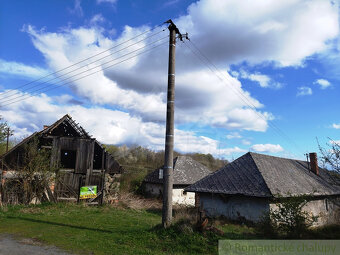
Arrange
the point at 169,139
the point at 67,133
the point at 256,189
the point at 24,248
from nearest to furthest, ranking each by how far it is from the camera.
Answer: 1. the point at 24,248
2. the point at 169,139
3. the point at 256,189
4. the point at 67,133

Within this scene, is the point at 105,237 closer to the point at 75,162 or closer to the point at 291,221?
the point at 291,221

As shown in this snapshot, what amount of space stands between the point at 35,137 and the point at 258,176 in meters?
16.5

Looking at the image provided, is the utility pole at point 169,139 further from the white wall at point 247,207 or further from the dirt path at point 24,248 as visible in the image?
the white wall at point 247,207

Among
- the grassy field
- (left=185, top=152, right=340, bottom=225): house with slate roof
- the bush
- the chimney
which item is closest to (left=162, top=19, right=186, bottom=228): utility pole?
the grassy field

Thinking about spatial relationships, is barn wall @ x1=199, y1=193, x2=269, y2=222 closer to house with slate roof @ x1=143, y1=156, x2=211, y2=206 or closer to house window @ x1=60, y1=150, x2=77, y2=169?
house with slate roof @ x1=143, y1=156, x2=211, y2=206

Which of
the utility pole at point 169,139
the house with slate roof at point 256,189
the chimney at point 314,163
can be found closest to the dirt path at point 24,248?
the utility pole at point 169,139

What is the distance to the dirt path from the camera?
7579 millimetres

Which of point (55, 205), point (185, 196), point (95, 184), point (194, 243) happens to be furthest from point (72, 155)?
point (194, 243)

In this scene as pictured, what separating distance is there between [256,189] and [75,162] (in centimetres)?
1457

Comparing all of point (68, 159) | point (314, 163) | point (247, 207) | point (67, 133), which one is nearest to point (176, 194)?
point (247, 207)

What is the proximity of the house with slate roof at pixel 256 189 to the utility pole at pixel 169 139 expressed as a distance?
25.3 feet

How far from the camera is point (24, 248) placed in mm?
7992

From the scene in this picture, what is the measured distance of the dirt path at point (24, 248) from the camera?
24.9 feet

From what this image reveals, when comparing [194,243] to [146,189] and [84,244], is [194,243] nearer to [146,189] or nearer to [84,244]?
[84,244]
